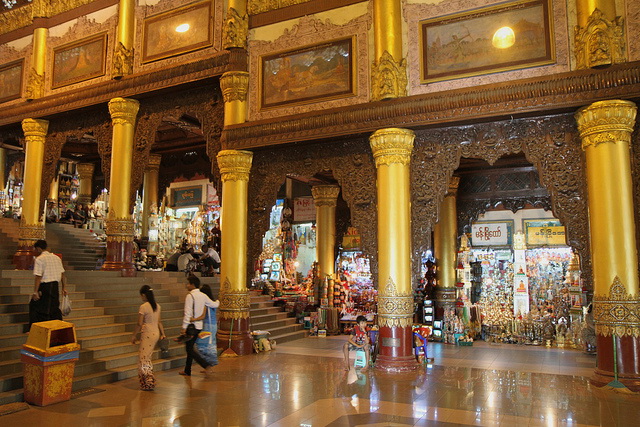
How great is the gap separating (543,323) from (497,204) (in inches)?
133

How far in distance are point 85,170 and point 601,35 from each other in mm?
16663

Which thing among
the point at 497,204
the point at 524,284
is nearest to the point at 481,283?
the point at 524,284

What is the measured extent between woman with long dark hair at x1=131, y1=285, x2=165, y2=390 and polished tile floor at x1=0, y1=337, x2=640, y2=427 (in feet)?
0.58

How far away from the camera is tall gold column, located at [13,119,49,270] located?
11620 millimetres

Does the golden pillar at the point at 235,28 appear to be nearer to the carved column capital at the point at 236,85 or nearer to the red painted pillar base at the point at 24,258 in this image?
the carved column capital at the point at 236,85

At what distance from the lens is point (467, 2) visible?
7.88 metres

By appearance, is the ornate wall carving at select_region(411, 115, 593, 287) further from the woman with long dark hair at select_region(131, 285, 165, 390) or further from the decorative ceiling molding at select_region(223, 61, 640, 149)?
the woman with long dark hair at select_region(131, 285, 165, 390)

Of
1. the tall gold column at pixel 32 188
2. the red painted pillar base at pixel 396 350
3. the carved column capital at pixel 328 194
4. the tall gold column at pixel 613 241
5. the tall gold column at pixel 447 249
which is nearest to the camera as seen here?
the tall gold column at pixel 613 241

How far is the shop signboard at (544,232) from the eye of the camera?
1394 centimetres

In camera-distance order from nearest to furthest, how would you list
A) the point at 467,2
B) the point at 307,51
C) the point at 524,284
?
the point at 467,2 → the point at 307,51 → the point at 524,284

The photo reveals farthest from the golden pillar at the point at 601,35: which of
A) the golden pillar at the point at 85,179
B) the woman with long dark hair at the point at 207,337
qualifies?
the golden pillar at the point at 85,179

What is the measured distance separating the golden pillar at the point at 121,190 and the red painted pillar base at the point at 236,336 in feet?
8.72

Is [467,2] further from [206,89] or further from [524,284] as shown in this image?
[524,284]

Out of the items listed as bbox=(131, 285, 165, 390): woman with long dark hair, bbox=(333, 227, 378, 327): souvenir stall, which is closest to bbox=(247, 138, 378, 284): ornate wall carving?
bbox=(131, 285, 165, 390): woman with long dark hair
